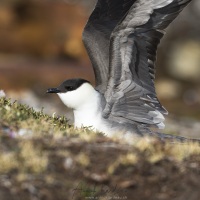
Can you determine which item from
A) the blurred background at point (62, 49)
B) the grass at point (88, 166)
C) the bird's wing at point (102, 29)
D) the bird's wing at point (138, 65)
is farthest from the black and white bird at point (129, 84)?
the blurred background at point (62, 49)

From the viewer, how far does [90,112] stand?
10469 mm

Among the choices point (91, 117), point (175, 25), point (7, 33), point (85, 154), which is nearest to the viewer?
point (85, 154)

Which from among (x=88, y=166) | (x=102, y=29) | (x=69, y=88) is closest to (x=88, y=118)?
(x=69, y=88)

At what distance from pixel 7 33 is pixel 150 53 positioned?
89.7 ft

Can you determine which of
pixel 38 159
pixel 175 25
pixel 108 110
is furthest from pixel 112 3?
pixel 175 25

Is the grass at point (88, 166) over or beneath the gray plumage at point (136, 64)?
beneath

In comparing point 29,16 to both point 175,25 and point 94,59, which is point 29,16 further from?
point 94,59

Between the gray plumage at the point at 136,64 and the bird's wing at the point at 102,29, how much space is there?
196mm

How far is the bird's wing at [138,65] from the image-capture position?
10461mm

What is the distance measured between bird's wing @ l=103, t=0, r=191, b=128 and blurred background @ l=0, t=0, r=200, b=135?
52.7ft

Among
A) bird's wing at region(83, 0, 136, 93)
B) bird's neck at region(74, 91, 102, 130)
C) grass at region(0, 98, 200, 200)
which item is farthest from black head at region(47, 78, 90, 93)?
→ grass at region(0, 98, 200, 200)

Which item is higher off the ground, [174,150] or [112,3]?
[112,3]

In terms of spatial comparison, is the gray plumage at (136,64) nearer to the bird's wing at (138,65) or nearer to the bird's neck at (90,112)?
the bird's wing at (138,65)

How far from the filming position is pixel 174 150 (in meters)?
7.78
